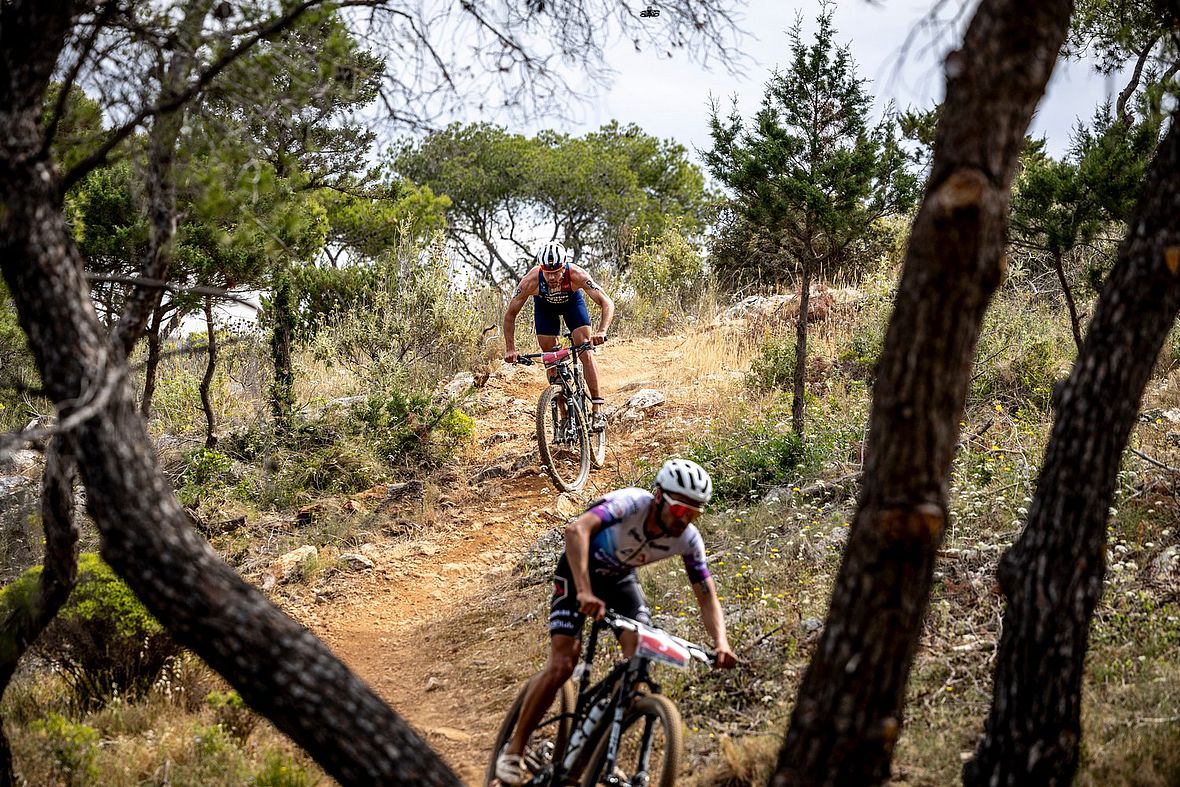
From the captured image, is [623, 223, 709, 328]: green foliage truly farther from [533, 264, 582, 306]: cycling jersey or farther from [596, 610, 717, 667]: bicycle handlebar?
[596, 610, 717, 667]: bicycle handlebar

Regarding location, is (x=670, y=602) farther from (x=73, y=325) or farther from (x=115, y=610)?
(x=73, y=325)

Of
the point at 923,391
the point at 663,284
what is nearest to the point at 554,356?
the point at 923,391

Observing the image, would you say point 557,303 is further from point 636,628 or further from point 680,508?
point 636,628

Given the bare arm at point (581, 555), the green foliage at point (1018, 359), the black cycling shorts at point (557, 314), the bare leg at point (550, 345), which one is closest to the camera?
the bare arm at point (581, 555)

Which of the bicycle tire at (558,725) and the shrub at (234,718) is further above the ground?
the bicycle tire at (558,725)

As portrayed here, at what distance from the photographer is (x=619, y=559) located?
5.04 metres

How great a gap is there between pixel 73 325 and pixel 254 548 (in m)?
7.50

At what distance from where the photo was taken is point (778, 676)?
6.20 m

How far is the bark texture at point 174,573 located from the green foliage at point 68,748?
8.77ft

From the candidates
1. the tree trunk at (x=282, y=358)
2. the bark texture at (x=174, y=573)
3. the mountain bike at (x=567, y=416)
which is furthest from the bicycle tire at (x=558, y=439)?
the bark texture at (x=174, y=573)

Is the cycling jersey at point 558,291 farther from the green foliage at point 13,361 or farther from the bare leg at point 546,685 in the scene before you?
the green foliage at point 13,361

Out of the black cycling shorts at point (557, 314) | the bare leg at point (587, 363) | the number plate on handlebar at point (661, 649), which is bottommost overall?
the number plate on handlebar at point (661, 649)

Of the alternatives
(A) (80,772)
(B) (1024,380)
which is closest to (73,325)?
(A) (80,772)

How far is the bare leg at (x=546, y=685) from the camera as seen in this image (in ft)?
16.4
